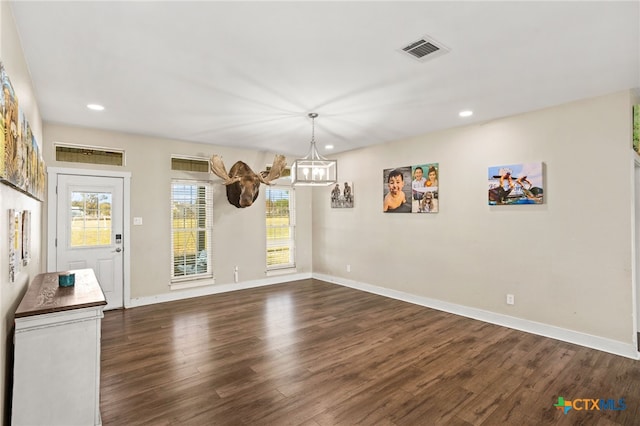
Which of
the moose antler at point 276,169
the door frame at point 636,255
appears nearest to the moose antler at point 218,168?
the moose antler at point 276,169

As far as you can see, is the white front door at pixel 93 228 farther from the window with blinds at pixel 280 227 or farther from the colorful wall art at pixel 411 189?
the colorful wall art at pixel 411 189

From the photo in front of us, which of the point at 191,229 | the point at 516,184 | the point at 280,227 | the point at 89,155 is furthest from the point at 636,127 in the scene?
the point at 89,155

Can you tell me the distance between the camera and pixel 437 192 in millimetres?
5121

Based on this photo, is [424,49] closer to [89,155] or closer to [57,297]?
[57,297]

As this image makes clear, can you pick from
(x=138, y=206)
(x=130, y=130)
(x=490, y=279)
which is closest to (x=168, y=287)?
(x=138, y=206)

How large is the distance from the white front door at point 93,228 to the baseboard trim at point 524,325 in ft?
14.4

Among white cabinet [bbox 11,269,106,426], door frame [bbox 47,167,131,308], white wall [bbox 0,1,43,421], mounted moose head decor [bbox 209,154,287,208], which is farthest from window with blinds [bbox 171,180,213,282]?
white cabinet [bbox 11,269,106,426]

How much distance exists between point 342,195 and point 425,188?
1.95 meters

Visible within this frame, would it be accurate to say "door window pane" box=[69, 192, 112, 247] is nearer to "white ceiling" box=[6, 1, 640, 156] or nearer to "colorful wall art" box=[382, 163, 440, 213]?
"white ceiling" box=[6, 1, 640, 156]

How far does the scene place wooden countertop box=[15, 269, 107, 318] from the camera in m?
2.11

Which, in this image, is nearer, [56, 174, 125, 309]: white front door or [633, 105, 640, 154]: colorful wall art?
[633, 105, 640, 154]: colorful wall art

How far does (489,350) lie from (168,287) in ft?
16.1

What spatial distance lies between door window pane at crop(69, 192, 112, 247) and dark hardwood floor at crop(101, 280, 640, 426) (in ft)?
3.99

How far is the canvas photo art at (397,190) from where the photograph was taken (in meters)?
5.55
